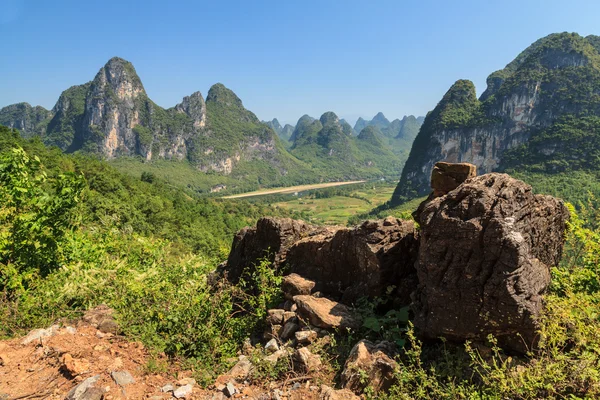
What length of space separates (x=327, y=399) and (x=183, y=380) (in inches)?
57.2

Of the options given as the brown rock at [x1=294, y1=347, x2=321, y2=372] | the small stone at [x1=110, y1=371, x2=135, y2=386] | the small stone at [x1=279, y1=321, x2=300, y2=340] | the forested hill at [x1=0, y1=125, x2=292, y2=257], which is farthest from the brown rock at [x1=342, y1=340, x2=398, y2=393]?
the forested hill at [x1=0, y1=125, x2=292, y2=257]

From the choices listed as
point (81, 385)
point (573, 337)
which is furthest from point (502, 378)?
point (81, 385)

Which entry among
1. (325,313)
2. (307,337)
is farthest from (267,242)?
(307,337)

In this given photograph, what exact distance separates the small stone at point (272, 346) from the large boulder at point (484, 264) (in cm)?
158

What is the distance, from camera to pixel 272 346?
390 cm

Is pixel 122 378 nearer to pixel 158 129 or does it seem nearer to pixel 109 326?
pixel 109 326

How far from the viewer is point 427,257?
3406mm

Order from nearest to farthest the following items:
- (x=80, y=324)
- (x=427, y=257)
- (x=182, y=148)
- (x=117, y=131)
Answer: (x=427, y=257) < (x=80, y=324) < (x=117, y=131) < (x=182, y=148)

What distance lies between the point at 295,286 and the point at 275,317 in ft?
1.68

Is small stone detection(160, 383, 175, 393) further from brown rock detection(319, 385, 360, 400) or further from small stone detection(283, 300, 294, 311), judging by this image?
small stone detection(283, 300, 294, 311)

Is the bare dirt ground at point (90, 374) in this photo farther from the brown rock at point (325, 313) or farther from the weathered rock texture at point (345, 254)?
the weathered rock texture at point (345, 254)

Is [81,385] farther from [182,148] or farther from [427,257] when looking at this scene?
[182,148]

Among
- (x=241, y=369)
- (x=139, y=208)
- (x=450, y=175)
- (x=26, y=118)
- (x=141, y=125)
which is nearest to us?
(x=241, y=369)

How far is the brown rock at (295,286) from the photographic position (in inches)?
181
